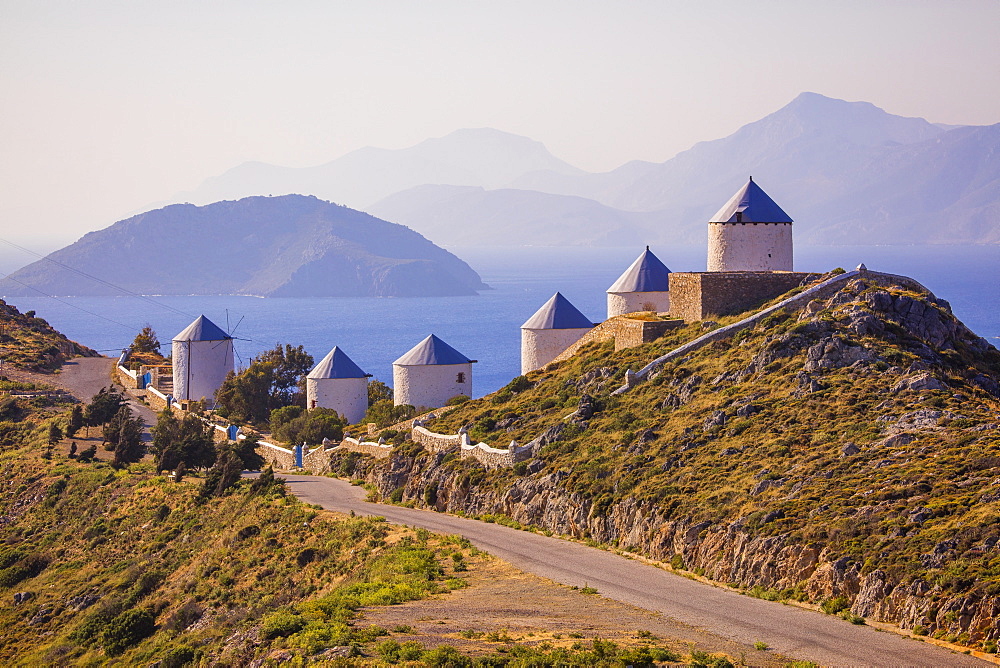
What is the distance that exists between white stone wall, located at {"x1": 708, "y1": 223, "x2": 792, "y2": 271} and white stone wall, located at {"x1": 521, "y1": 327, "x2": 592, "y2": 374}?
961 centimetres

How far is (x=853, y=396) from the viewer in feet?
73.5

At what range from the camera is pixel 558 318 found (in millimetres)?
41375

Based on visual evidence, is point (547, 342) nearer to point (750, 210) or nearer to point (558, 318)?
point (558, 318)

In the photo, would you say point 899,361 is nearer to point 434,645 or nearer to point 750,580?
point 750,580

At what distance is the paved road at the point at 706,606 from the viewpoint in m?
14.4

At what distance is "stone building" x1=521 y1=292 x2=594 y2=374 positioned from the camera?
1617 inches

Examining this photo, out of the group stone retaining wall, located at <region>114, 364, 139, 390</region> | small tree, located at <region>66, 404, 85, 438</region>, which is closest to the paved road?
small tree, located at <region>66, 404, 85, 438</region>

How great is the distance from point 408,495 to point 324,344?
96924 millimetres

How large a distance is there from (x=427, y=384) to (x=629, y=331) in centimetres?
1378

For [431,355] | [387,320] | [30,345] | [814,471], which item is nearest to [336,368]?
[431,355]

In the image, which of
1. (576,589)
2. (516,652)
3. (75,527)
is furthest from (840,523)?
(75,527)

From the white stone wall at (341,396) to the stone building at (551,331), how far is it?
27.5ft

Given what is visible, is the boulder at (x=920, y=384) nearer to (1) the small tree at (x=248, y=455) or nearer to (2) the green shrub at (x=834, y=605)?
(2) the green shrub at (x=834, y=605)

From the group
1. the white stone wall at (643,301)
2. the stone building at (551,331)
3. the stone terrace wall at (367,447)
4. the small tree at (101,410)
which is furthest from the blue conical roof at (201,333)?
the white stone wall at (643,301)
